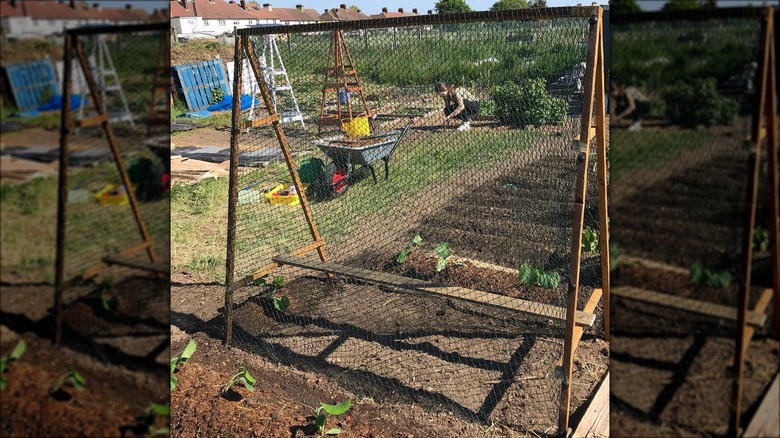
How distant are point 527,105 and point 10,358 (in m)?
6.22

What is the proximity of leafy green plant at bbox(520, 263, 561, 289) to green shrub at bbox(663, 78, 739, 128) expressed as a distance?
4.02 m

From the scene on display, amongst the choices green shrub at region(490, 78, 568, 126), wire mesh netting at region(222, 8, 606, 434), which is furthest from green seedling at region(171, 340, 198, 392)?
green shrub at region(490, 78, 568, 126)

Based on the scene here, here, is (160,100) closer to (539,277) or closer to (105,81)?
(105,81)

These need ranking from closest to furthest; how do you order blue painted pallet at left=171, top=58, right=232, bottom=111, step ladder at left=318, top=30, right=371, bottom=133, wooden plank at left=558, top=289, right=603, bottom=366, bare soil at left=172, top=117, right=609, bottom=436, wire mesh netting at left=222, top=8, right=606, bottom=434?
wooden plank at left=558, top=289, right=603, bottom=366, bare soil at left=172, top=117, right=609, bottom=436, wire mesh netting at left=222, top=8, right=606, bottom=434, step ladder at left=318, top=30, right=371, bottom=133, blue painted pallet at left=171, top=58, right=232, bottom=111

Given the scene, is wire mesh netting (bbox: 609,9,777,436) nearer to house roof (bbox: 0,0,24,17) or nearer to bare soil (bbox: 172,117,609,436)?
house roof (bbox: 0,0,24,17)

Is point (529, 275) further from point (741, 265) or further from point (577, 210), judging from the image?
point (741, 265)

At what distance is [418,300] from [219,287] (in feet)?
5.94

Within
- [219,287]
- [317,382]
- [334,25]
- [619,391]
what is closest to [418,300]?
[317,382]

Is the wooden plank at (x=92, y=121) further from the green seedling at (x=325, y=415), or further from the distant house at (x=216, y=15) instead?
the distant house at (x=216, y=15)

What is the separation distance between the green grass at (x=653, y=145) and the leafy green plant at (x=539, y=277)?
3.99 metres

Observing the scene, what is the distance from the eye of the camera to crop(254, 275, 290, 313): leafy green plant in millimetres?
5027

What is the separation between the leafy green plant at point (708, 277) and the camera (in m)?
0.86

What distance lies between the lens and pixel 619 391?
976 millimetres

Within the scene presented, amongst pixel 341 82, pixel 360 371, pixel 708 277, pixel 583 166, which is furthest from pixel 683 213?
pixel 341 82
